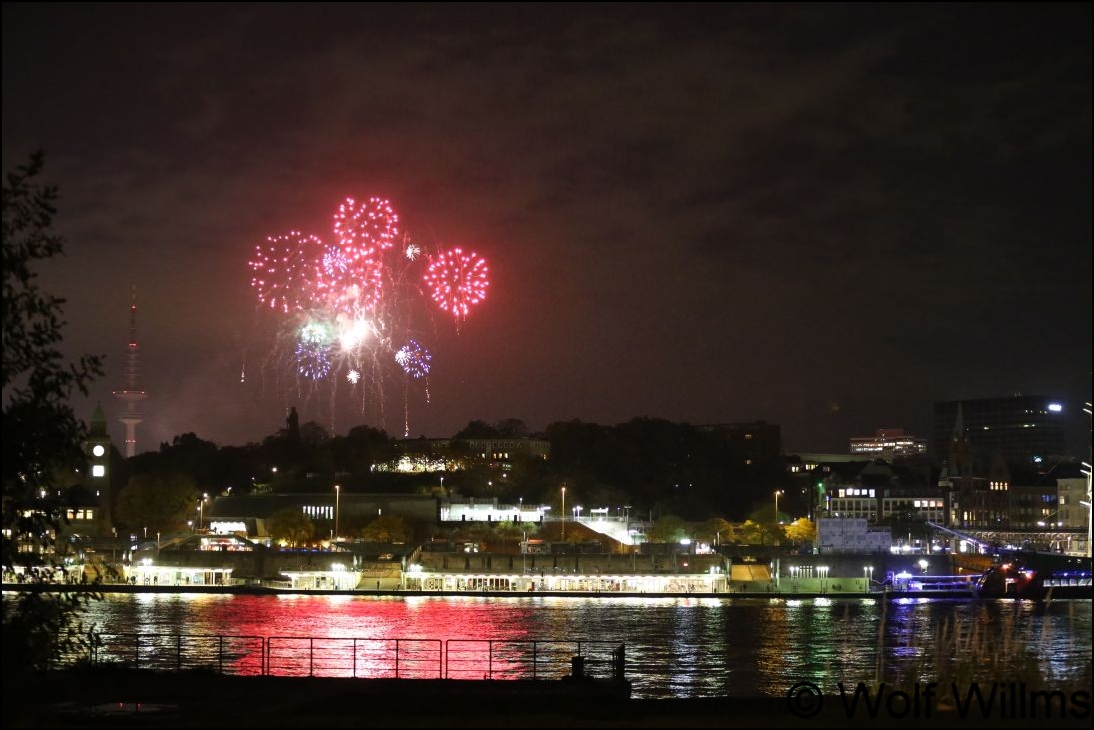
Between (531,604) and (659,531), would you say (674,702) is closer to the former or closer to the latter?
(531,604)

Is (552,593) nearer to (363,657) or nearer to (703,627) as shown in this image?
(703,627)

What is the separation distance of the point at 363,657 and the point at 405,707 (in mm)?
16740

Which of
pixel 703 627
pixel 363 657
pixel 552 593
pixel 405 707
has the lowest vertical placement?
pixel 552 593

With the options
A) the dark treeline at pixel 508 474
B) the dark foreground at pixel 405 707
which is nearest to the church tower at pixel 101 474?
the dark treeline at pixel 508 474

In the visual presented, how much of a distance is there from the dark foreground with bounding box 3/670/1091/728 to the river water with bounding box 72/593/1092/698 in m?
3.05

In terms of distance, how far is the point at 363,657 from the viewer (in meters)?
34.8

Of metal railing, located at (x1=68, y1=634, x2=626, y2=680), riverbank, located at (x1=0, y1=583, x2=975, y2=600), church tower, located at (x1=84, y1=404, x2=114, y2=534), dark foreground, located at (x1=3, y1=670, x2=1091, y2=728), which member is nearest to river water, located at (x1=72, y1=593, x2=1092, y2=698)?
riverbank, located at (x1=0, y1=583, x2=975, y2=600)

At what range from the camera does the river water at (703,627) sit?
34281mm

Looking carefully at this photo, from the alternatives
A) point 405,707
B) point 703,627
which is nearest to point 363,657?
point 405,707

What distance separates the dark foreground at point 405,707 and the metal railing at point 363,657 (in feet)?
19.2

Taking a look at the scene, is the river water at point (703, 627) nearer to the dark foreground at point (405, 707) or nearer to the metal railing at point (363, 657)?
the metal railing at point (363, 657)

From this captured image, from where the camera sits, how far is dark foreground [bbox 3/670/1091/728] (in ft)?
51.3

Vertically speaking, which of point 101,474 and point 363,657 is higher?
point 101,474

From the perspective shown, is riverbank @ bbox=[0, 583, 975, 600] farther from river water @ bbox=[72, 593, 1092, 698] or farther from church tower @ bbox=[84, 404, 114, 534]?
church tower @ bbox=[84, 404, 114, 534]
